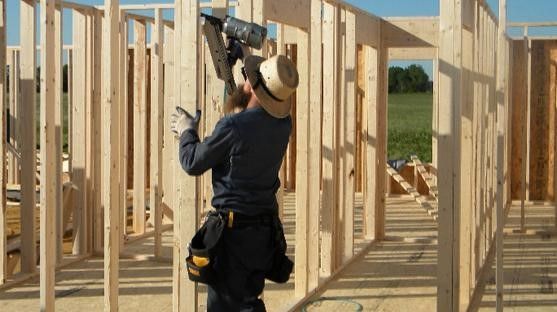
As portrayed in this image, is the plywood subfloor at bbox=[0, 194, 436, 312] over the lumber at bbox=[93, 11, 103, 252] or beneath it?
beneath

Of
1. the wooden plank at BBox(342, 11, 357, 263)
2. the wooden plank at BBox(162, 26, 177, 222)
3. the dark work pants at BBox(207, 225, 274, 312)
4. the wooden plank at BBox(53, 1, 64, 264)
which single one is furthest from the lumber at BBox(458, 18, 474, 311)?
the wooden plank at BBox(53, 1, 64, 264)

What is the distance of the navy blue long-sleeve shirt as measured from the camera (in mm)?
3879

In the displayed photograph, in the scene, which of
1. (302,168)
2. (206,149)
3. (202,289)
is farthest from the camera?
(202,289)

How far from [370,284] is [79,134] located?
10.6 feet

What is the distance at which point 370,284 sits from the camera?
7.06 m

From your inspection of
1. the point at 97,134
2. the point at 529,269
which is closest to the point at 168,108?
the point at 97,134

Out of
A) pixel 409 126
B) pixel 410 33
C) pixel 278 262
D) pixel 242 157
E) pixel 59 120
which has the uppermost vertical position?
pixel 410 33

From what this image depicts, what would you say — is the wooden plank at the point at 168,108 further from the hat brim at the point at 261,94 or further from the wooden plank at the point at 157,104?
the hat brim at the point at 261,94

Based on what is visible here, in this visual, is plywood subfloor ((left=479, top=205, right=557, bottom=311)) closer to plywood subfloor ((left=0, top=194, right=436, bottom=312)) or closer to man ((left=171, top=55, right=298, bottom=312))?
plywood subfloor ((left=0, top=194, right=436, bottom=312))

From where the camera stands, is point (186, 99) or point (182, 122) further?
point (186, 99)

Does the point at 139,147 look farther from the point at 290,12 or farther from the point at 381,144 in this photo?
the point at 290,12

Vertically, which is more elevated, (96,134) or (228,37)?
(228,37)

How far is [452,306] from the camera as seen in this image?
5.10 meters

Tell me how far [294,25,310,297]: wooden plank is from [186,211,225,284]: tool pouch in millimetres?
2274
